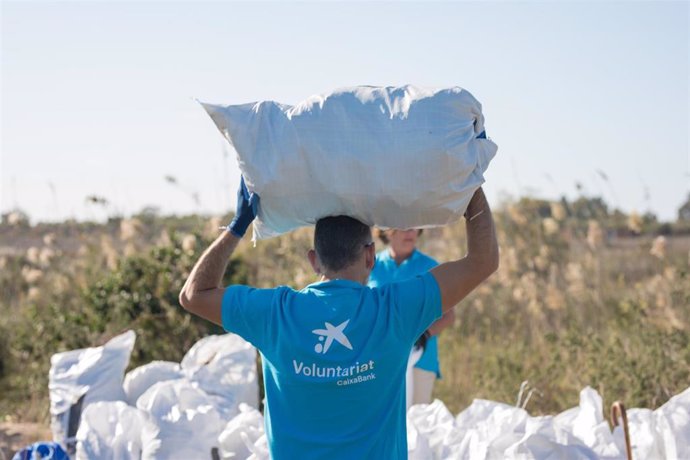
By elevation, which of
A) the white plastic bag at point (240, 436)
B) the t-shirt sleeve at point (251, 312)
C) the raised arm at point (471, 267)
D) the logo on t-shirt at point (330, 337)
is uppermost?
the raised arm at point (471, 267)

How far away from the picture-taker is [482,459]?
4.31 m

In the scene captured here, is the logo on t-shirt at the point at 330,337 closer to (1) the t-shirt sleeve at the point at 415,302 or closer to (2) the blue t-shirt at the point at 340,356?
(2) the blue t-shirt at the point at 340,356

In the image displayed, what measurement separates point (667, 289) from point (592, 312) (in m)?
1.05

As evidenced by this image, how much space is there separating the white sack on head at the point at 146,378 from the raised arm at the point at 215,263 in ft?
8.60

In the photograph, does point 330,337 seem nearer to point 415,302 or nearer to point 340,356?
point 340,356

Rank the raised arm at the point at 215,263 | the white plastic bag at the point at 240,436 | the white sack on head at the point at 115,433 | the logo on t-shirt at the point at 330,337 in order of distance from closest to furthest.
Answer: the logo on t-shirt at the point at 330,337
the raised arm at the point at 215,263
the white plastic bag at the point at 240,436
the white sack on head at the point at 115,433

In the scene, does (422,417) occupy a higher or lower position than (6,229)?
lower

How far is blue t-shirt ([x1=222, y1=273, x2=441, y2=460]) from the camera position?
294 cm

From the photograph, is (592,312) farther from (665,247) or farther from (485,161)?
(485,161)

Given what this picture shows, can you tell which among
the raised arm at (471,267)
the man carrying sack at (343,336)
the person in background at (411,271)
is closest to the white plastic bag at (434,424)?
the person in background at (411,271)

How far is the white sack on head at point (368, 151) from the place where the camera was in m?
2.96

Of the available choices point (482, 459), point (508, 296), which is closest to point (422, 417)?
point (482, 459)

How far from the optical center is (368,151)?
2.97 meters

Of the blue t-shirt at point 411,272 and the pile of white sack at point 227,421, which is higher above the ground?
the blue t-shirt at point 411,272
